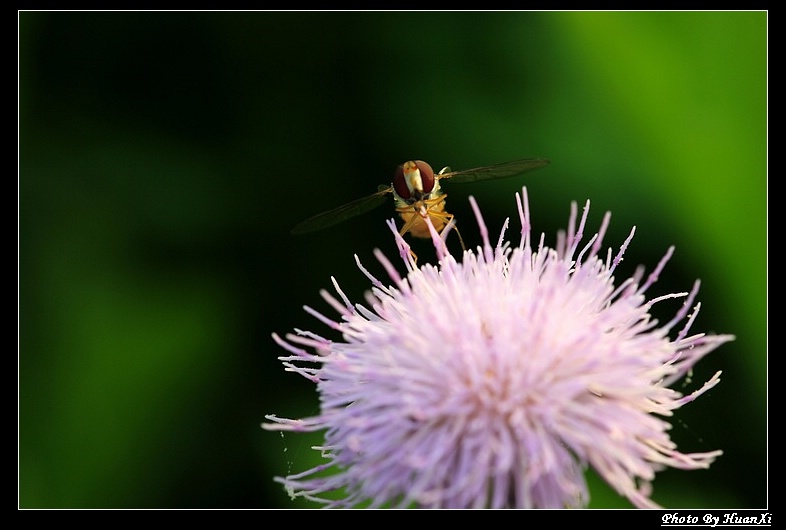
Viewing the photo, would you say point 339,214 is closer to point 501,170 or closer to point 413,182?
point 413,182

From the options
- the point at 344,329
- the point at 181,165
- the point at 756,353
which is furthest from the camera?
the point at 181,165

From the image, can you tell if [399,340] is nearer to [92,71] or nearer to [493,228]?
[493,228]

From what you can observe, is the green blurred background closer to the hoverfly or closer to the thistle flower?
the hoverfly

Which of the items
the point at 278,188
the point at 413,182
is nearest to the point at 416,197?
the point at 413,182

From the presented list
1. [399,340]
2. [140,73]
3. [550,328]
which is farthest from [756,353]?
[140,73]

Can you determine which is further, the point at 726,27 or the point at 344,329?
the point at 726,27

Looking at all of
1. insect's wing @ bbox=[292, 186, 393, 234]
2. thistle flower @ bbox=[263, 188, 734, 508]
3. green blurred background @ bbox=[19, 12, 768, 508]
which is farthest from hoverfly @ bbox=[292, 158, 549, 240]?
green blurred background @ bbox=[19, 12, 768, 508]
